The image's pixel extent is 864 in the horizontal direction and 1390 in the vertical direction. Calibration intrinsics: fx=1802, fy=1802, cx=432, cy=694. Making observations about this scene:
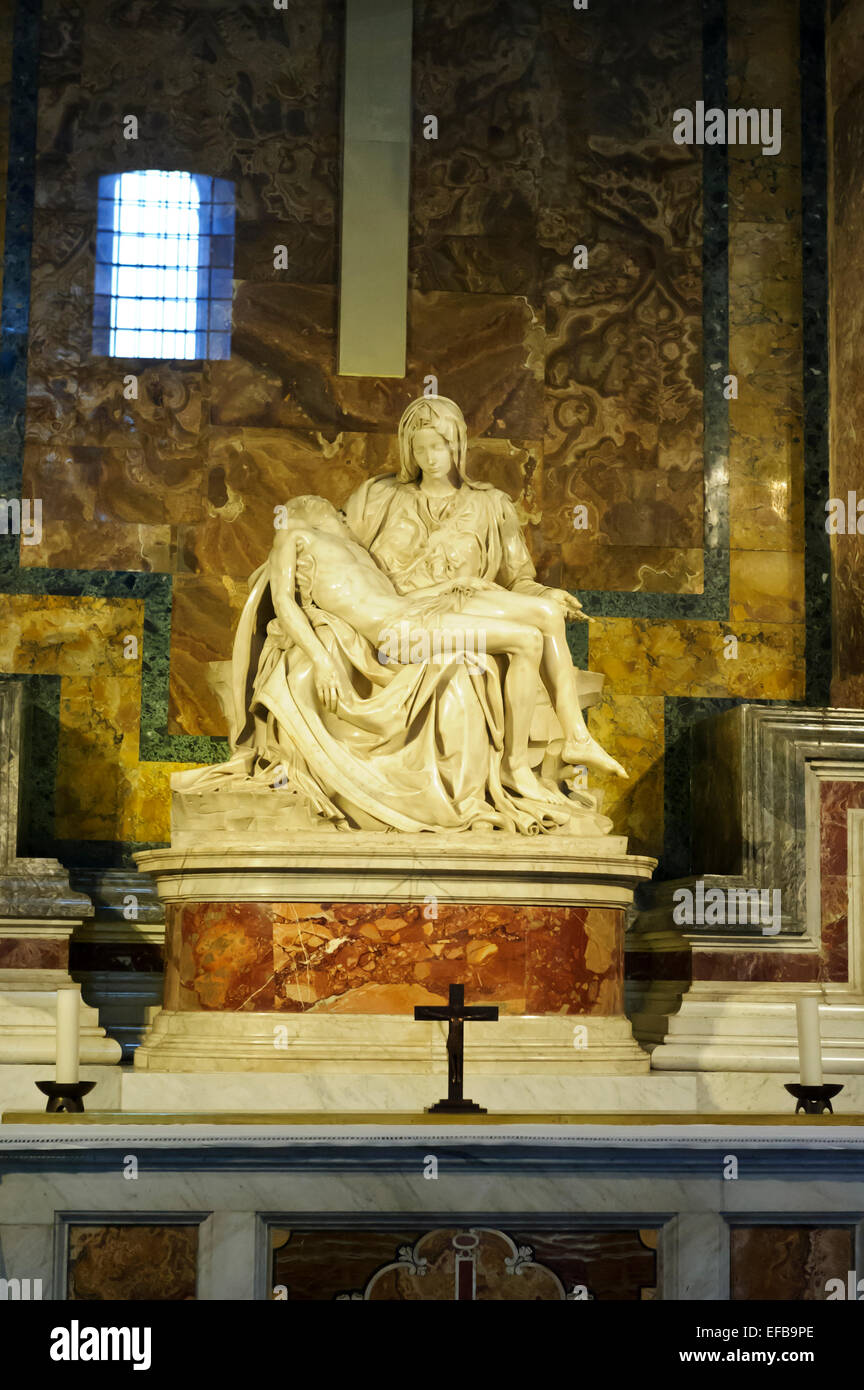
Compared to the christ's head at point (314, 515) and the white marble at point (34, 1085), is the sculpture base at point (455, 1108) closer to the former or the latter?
the white marble at point (34, 1085)

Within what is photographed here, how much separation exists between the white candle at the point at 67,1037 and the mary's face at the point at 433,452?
3575 millimetres

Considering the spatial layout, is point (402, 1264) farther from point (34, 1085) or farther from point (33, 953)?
point (33, 953)

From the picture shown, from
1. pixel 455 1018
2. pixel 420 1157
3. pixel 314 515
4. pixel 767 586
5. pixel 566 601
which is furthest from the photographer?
pixel 767 586

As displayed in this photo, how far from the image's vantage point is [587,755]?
25.6 ft

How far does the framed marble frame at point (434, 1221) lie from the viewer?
441 centimetres

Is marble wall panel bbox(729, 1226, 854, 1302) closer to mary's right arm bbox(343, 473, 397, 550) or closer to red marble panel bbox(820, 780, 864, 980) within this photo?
red marble panel bbox(820, 780, 864, 980)

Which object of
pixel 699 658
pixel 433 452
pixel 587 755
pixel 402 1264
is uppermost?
pixel 433 452

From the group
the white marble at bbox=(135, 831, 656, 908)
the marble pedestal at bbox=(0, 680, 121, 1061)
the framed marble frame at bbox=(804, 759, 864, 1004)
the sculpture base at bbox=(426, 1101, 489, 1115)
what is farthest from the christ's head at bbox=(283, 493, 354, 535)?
the sculpture base at bbox=(426, 1101, 489, 1115)

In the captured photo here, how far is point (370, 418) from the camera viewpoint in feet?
32.9

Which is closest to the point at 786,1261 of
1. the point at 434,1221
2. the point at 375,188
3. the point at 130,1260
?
the point at 434,1221

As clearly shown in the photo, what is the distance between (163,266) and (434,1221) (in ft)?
22.8

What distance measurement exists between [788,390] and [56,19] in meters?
4.65
